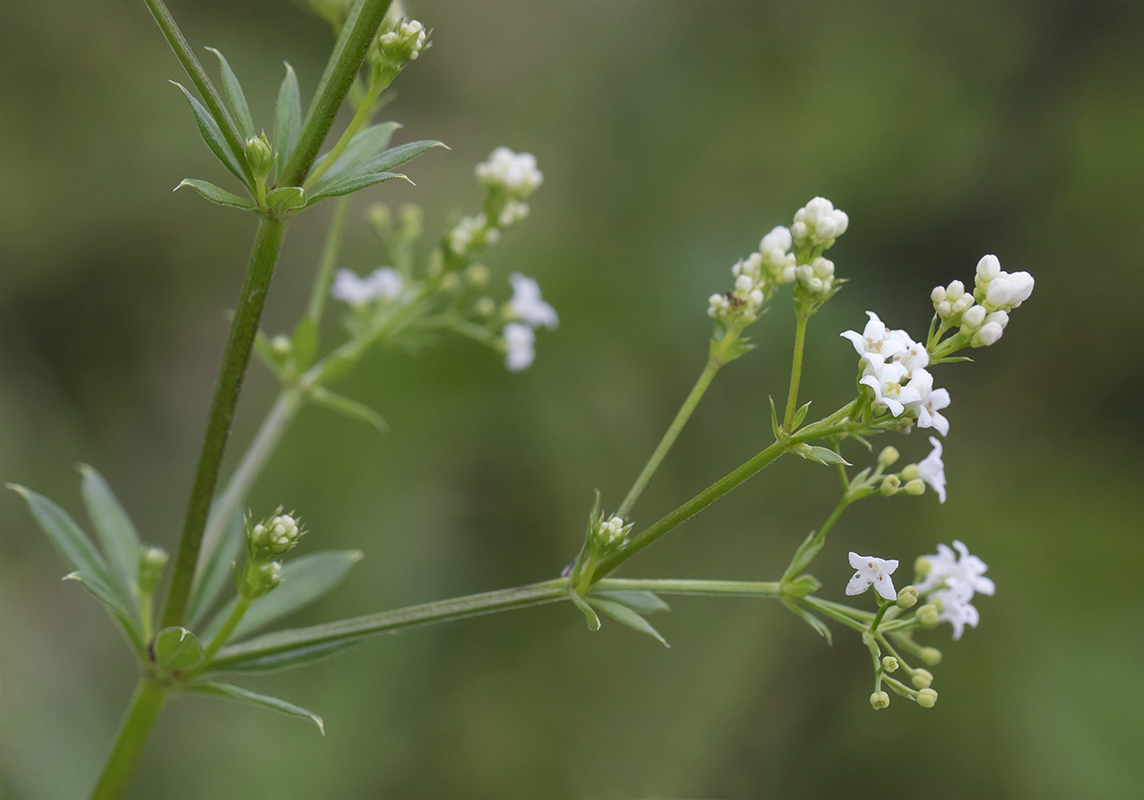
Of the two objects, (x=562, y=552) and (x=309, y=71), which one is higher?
(x=309, y=71)

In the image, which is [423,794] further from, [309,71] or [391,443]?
[309,71]

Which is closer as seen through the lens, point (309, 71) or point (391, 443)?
point (391, 443)

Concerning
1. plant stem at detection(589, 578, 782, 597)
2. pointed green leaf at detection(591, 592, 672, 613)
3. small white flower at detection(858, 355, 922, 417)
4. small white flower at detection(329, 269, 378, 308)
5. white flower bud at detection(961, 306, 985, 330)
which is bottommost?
pointed green leaf at detection(591, 592, 672, 613)

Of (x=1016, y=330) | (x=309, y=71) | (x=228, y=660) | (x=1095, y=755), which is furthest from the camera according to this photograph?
(x=309, y=71)

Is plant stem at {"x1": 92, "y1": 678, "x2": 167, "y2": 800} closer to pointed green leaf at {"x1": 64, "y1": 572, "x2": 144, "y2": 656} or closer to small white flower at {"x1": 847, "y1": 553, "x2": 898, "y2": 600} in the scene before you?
pointed green leaf at {"x1": 64, "y1": 572, "x2": 144, "y2": 656}

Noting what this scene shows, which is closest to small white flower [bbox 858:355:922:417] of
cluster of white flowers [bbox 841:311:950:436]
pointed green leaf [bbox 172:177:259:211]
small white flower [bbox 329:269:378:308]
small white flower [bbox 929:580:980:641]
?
cluster of white flowers [bbox 841:311:950:436]

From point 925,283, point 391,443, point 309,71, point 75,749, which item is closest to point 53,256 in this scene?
point 309,71

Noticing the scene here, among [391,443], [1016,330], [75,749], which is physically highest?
[1016,330]

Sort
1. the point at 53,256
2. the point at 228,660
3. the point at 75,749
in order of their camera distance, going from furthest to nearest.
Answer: the point at 53,256
the point at 75,749
the point at 228,660
